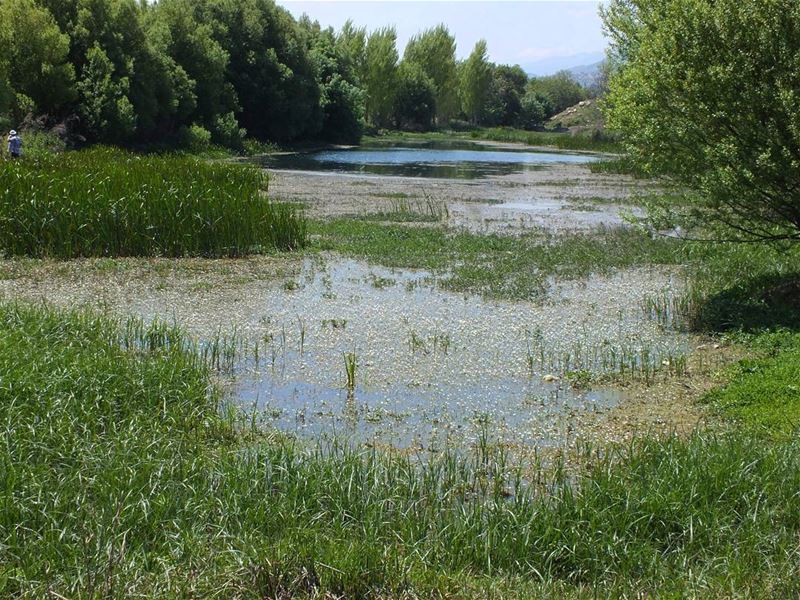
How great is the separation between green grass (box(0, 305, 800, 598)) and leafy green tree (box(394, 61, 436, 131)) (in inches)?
3570

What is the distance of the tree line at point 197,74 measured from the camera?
41312mm

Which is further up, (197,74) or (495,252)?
(197,74)

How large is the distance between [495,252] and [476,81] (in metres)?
93.9

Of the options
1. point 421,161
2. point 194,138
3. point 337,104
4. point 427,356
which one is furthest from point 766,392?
point 337,104

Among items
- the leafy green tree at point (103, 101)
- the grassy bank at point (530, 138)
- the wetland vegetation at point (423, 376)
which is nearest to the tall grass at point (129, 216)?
the wetland vegetation at point (423, 376)

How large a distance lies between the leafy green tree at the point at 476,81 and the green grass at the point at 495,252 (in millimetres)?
89808

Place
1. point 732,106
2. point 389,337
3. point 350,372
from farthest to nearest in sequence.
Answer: point 732,106 < point 389,337 < point 350,372

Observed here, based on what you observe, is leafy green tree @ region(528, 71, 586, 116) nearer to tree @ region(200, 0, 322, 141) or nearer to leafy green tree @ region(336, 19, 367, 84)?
leafy green tree @ region(336, 19, 367, 84)

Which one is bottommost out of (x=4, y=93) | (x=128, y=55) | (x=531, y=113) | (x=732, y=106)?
(x=732, y=106)

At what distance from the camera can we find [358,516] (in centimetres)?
588

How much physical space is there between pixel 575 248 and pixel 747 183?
6738 millimetres

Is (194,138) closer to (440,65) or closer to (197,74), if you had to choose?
(197,74)

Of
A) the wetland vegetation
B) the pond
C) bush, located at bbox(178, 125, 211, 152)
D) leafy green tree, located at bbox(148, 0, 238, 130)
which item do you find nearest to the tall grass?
the wetland vegetation

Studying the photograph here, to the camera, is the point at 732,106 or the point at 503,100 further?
the point at 503,100
